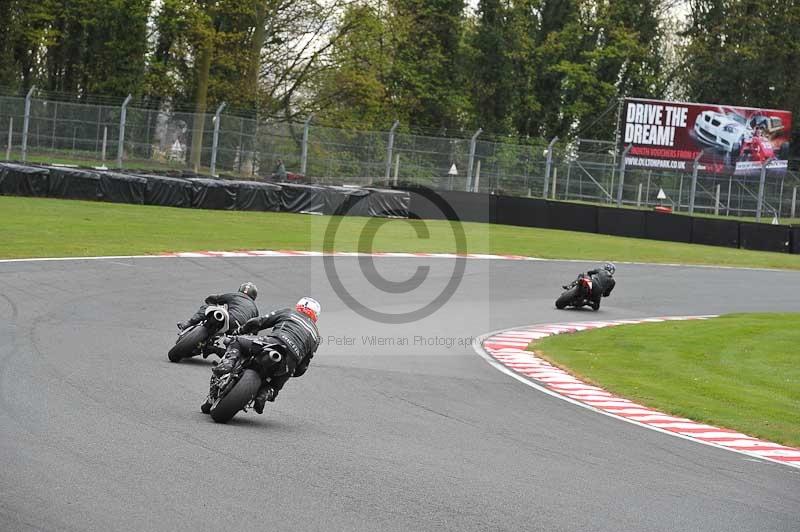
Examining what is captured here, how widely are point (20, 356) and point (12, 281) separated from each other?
619cm

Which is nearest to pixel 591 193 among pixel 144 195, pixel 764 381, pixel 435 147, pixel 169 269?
pixel 435 147

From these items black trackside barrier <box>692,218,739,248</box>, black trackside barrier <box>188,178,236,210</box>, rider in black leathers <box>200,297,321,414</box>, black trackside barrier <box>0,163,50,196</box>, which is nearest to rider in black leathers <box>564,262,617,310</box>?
rider in black leathers <box>200,297,321,414</box>

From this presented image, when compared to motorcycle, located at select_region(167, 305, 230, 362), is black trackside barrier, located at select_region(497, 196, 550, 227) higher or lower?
higher

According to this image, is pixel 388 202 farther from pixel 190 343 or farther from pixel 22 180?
pixel 190 343

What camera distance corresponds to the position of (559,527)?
6.46 metres

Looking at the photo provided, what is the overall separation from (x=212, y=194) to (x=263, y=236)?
5.74 m

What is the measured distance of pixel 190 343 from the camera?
1168cm

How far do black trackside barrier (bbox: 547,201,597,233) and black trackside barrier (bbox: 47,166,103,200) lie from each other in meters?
15.0

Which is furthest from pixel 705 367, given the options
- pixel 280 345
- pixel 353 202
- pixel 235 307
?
pixel 353 202

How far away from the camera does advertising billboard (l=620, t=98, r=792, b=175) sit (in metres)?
44.6

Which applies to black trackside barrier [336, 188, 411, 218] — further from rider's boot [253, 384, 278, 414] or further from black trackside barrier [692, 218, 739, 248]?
rider's boot [253, 384, 278, 414]

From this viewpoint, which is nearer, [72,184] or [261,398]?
[261,398]

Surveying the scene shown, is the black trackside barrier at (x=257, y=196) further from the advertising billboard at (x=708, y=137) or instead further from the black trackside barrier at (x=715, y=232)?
the advertising billboard at (x=708, y=137)

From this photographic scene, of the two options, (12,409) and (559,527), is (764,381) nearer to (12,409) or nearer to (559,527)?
(559,527)
